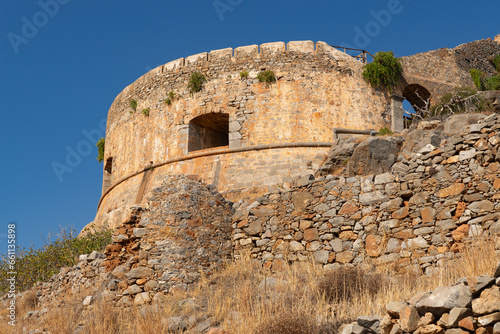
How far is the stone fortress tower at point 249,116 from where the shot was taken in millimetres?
14742

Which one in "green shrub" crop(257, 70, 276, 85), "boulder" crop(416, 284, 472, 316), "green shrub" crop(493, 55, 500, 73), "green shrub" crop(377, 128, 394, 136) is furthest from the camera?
"green shrub" crop(493, 55, 500, 73)

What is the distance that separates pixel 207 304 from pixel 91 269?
142 inches

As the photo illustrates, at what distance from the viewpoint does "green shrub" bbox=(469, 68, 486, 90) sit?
699 inches

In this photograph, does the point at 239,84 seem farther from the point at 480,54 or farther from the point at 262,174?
the point at 480,54

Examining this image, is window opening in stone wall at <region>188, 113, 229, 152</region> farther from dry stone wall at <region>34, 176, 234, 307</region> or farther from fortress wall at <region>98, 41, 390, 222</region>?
dry stone wall at <region>34, 176, 234, 307</region>

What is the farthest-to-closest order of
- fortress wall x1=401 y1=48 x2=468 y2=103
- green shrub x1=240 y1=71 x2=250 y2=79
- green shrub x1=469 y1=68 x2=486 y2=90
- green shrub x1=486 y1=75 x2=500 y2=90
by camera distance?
green shrub x1=469 y1=68 x2=486 y2=90, fortress wall x1=401 y1=48 x2=468 y2=103, green shrub x1=486 y1=75 x2=500 y2=90, green shrub x1=240 y1=71 x2=250 y2=79

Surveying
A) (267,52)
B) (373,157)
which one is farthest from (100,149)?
(373,157)

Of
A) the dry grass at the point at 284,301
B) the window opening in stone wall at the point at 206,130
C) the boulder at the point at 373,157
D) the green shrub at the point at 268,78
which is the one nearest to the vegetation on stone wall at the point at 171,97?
the window opening in stone wall at the point at 206,130

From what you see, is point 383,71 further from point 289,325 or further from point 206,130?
point 289,325

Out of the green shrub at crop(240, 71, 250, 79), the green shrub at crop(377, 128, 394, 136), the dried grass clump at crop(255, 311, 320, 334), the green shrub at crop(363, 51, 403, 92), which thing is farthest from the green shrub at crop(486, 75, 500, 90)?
the dried grass clump at crop(255, 311, 320, 334)

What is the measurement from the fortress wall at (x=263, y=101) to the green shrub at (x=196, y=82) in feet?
0.41

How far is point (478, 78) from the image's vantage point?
17.9m

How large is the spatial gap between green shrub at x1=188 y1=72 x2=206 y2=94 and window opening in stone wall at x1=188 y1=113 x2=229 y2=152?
844 mm

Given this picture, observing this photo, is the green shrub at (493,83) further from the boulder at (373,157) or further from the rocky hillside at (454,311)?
the rocky hillside at (454,311)
